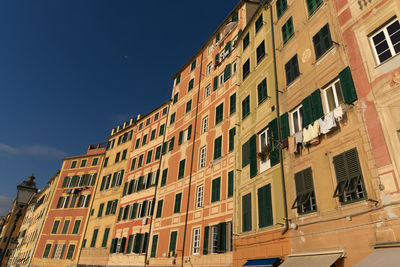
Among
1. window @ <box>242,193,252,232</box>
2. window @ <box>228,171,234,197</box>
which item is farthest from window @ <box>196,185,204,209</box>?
window @ <box>242,193,252,232</box>

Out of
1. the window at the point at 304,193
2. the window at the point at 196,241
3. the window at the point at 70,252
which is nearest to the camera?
the window at the point at 304,193

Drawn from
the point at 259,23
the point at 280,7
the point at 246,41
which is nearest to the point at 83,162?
the point at 246,41

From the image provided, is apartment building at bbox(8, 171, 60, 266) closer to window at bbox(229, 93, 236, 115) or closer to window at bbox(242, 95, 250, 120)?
window at bbox(229, 93, 236, 115)

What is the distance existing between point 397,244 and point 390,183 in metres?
1.72

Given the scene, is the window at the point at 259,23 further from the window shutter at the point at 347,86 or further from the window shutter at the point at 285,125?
the window shutter at the point at 347,86

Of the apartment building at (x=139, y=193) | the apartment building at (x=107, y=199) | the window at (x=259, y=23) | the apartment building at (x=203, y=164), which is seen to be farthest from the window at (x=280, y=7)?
the apartment building at (x=107, y=199)

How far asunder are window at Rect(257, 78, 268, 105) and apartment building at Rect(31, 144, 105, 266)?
1187 inches

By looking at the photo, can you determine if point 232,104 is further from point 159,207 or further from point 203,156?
point 159,207

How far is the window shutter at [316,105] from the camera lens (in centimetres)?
1187

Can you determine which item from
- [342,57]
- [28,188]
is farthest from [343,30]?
[28,188]

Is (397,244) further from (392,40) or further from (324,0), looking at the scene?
(324,0)

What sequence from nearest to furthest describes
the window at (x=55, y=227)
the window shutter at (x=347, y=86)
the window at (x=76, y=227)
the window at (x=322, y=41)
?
the window shutter at (x=347, y=86) → the window at (x=322, y=41) → the window at (x=76, y=227) → the window at (x=55, y=227)

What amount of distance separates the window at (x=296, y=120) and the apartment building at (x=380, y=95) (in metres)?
3.14

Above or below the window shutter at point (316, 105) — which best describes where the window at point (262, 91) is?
above
